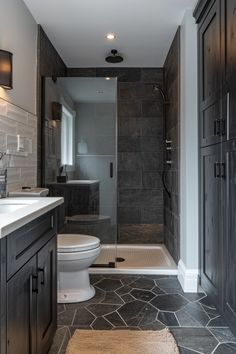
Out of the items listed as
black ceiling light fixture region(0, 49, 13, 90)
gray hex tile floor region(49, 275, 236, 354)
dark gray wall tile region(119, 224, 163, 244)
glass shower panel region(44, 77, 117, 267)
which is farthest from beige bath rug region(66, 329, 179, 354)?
dark gray wall tile region(119, 224, 163, 244)

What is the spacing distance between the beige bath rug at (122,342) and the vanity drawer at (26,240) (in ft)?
2.13

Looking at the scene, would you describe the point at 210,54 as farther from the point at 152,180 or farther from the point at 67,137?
the point at 152,180

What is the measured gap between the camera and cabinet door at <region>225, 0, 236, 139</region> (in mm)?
1650

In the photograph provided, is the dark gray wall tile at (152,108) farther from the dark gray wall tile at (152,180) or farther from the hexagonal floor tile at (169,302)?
the hexagonal floor tile at (169,302)

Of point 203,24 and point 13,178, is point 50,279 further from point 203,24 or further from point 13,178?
point 203,24

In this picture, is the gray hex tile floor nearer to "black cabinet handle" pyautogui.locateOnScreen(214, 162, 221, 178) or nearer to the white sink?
the white sink

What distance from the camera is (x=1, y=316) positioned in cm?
95

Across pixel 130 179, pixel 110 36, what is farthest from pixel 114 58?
pixel 130 179

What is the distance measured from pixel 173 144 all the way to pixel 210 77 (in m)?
1.12

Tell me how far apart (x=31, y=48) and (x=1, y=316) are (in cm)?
230

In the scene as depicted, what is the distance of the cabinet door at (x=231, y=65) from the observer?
165 cm

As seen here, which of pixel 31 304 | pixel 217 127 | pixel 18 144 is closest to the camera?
pixel 31 304

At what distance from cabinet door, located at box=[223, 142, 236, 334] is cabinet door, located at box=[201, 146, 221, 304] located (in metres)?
0.15

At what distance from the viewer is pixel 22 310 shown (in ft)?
3.81
